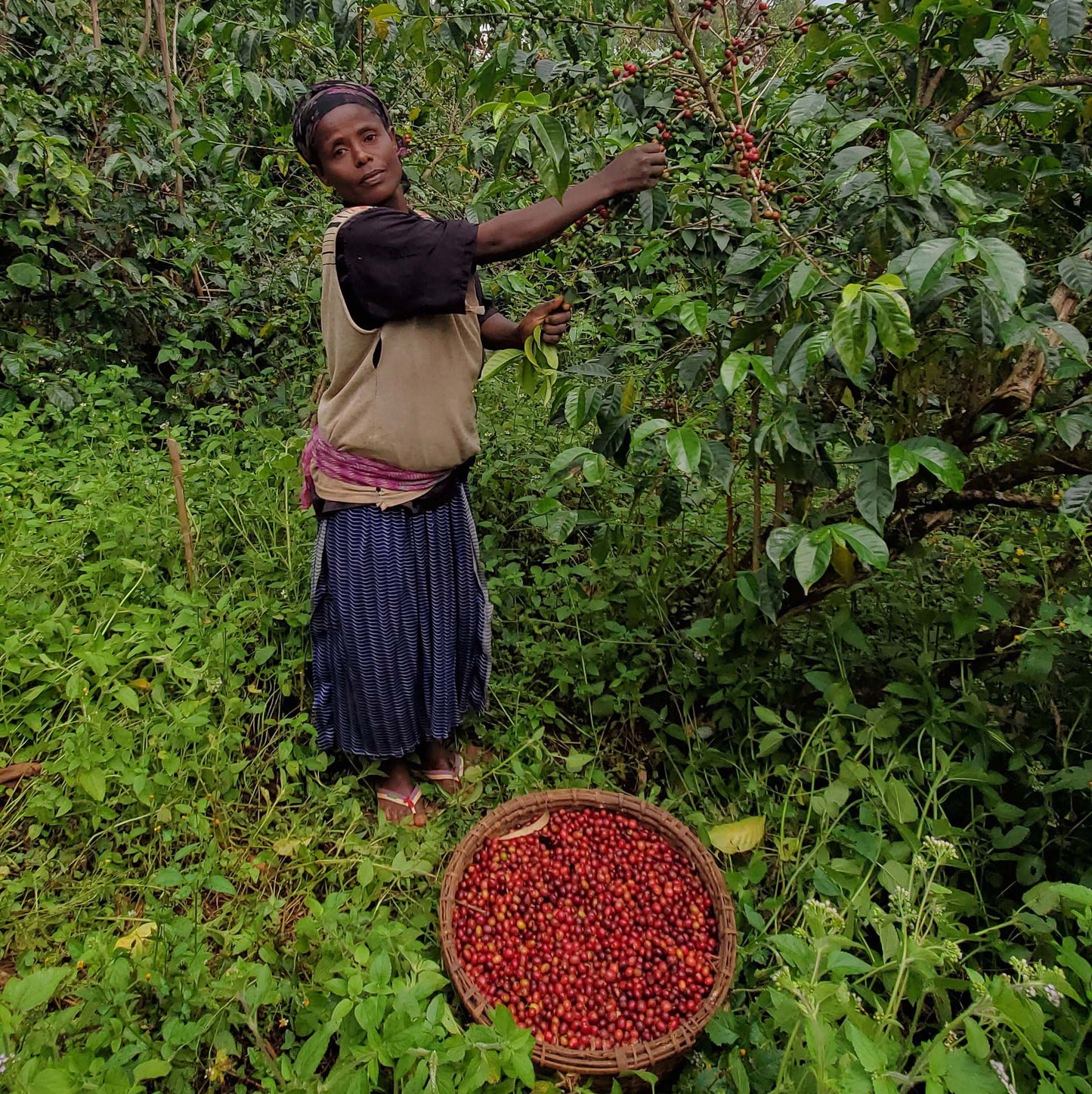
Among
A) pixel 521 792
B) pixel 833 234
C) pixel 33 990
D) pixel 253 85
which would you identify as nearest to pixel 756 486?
pixel 833 234

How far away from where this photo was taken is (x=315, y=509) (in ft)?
6.22

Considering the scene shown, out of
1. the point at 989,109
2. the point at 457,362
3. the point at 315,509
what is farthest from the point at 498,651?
the point at 989,109

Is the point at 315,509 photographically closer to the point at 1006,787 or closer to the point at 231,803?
the point at 231,803

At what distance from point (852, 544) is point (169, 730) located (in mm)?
1622

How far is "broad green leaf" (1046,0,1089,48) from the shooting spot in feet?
4.01

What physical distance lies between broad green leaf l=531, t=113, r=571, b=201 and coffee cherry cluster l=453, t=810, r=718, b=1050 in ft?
4.51

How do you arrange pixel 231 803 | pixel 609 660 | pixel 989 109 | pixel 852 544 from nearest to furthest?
pixel 852 544 → pixel 989 109 → pixel 231 803 → pixel 609 660

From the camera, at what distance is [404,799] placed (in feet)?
6.75

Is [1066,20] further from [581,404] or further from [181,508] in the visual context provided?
[181,508]

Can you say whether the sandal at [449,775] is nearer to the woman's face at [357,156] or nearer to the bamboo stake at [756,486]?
the bamboo stake at [756,486]

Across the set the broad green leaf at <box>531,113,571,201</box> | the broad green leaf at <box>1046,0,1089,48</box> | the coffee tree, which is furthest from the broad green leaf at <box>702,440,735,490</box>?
the broad green leaf at <box>1046,0,1089,48</box>

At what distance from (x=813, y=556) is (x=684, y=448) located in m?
0.28

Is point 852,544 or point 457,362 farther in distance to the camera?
point 457,362

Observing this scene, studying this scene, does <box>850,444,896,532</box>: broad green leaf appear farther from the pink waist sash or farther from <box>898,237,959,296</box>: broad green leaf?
the pink waist sash
